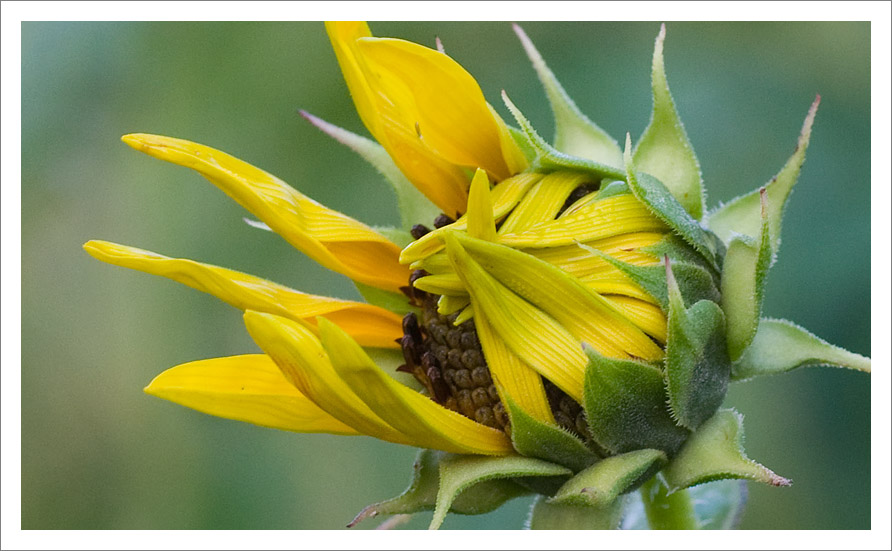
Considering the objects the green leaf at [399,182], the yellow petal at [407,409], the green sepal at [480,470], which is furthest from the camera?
the green leaf at [399,182]

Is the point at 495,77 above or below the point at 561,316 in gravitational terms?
above

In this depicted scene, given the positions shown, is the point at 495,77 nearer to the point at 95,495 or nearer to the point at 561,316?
the point at 561,316

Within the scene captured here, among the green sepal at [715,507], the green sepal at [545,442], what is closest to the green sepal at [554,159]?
the green sepal at [545,442]

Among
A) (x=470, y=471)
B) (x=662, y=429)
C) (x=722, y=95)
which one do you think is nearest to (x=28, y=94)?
(x=470, y=471)

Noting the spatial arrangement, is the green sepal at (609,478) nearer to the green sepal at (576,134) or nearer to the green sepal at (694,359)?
the green sepal at (694,359)

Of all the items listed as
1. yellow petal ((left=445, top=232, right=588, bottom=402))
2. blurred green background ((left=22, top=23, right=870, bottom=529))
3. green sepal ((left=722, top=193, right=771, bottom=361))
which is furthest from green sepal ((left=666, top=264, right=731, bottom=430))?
blurred green background ((left=22, top=23, right=870, bottom=529))
